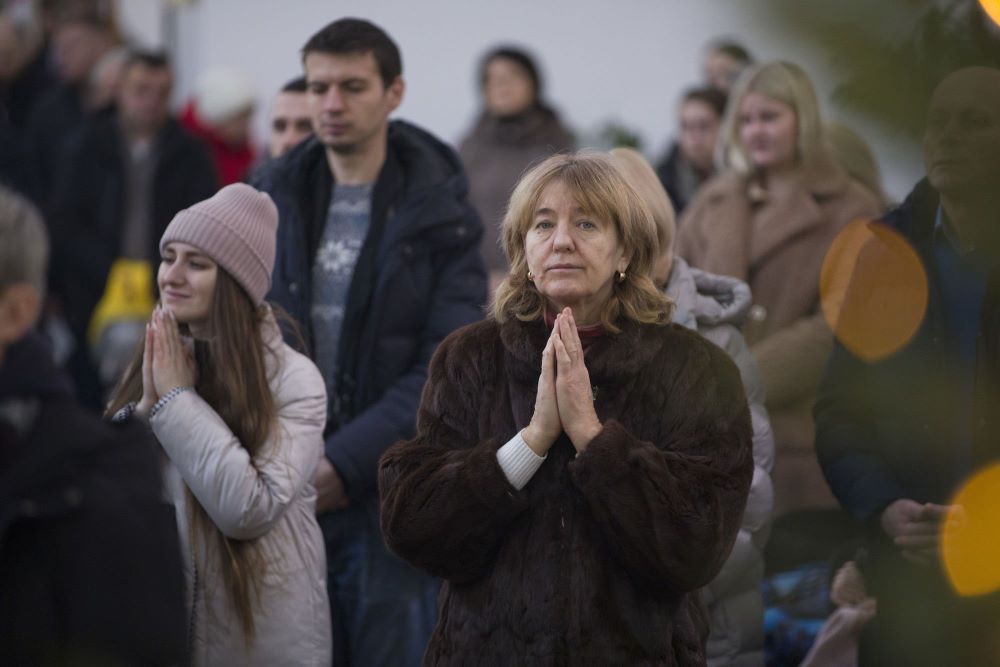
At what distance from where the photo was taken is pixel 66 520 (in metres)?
2.29

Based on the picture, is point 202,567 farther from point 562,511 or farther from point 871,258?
point 871,258

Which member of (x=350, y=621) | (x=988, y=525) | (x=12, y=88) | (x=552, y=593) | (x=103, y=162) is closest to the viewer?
(x=988, y=525)

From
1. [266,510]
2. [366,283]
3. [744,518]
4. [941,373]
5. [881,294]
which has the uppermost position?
[941,373]

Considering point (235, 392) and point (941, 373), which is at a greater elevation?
point (941, 373)

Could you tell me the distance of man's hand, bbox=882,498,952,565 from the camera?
2.58 m

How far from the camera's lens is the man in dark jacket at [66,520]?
7.22ft

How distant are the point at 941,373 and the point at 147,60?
22.9ft

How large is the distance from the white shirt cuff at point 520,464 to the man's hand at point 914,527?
0.77 meters

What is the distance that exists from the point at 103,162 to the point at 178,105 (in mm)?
3243

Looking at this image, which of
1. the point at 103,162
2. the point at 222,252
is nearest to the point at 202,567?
the point at 222,252

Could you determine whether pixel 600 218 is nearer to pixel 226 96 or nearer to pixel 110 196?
pixel 110 196

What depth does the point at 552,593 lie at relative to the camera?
295 centimetres

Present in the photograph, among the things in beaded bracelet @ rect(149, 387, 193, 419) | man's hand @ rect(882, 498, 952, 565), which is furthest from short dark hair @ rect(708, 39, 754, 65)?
beaded bracelet @ rect(149, 387, 193, 419)

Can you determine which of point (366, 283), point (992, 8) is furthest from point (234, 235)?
point (992, 8)
